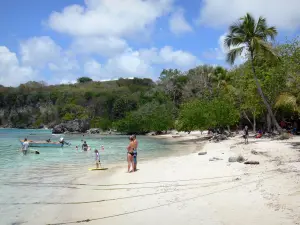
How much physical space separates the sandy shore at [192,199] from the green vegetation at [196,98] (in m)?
10.6

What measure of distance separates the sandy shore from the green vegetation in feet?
34.6

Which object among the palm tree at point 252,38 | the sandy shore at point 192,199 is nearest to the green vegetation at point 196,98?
the palm tree at point 252,38

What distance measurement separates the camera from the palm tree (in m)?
25.5

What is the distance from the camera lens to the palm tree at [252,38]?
1005 inches

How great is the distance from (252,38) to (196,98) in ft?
106

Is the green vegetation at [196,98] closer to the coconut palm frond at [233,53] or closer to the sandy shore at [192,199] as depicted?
the coconut palm frond at [233,53]

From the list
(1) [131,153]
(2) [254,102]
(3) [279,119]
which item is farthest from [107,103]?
(1) [131,153]

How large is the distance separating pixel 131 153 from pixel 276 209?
884 centimetres

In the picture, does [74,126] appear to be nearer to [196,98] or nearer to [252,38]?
[196,98]

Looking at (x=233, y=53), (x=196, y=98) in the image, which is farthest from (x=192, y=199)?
(x=196, y=98)

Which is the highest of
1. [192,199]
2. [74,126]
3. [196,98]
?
[196,98]

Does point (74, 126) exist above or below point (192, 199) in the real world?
above

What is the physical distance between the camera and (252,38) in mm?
25734

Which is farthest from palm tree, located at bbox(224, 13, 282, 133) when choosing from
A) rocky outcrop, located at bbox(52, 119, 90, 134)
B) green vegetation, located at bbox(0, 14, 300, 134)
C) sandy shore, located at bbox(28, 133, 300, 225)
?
rocky outcrop, located at bbox(52, 119, 90, 134)
